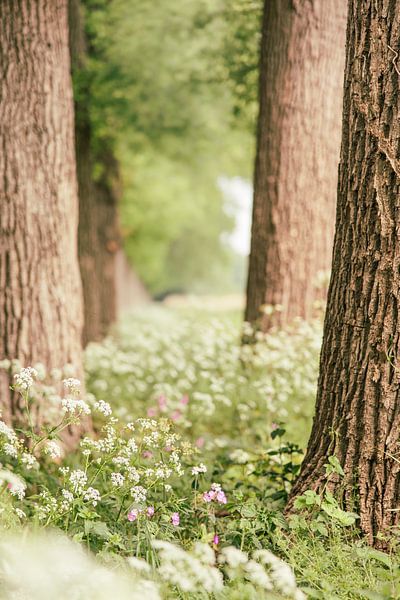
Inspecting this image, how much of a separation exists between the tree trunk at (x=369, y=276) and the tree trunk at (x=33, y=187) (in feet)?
8.28

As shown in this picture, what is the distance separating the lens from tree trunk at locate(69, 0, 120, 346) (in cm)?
966

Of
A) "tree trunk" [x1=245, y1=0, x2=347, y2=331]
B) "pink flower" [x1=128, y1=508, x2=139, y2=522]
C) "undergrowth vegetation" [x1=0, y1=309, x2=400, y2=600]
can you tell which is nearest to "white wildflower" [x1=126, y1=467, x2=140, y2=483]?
"undergrowth vegetation" [x1=0, y1=309, x2=400, y2=600]

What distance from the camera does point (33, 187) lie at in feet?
16.8

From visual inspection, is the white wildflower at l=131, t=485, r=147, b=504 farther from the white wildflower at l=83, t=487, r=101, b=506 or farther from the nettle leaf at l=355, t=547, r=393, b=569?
the nettle leaf at l=355, t=547, r=393, b=569

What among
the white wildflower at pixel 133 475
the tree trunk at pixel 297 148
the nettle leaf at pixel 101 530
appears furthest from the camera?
the tree trunk at pixel 297 148

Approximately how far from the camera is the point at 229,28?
34.2ft

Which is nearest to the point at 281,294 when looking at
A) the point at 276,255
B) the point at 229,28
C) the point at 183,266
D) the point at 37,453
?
the point at 276,255

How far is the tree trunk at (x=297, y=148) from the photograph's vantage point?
638 cm

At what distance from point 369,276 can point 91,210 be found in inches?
286

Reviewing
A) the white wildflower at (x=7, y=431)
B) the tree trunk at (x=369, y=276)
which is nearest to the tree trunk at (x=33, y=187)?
the white wildflower at (x=7, y=431)

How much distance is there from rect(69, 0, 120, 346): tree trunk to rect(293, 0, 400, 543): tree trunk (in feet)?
21.7

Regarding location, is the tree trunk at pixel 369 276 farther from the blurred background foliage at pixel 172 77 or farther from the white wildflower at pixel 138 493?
the blurred background foliage at pixel 172 77

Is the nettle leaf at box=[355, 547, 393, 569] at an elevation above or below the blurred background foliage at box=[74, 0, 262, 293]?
below

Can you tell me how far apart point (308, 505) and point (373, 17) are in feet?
8.61
